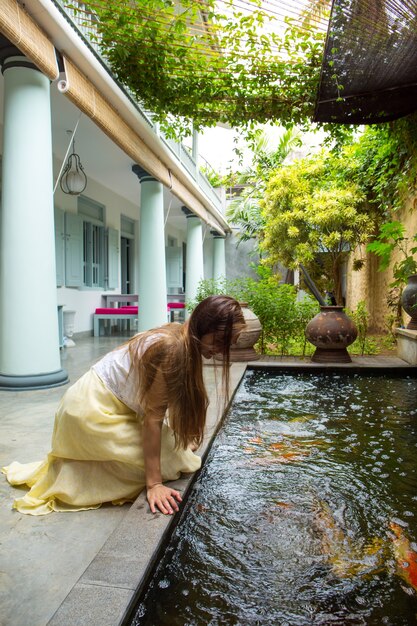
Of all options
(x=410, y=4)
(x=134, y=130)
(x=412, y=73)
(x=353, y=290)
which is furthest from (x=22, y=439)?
(x=353, y=290)

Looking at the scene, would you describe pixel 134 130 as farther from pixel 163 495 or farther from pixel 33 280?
pixel 163 495

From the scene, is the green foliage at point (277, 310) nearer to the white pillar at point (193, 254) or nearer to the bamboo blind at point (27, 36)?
the bamboo blind at point (27, 36)

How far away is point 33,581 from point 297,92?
727 centimetres

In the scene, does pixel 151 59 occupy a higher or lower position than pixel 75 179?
higher

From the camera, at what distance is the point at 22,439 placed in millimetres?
3199

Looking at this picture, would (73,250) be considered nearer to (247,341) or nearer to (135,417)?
(247,341)

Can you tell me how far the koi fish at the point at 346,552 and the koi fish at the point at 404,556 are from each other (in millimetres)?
60

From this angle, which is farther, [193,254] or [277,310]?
[193,254]

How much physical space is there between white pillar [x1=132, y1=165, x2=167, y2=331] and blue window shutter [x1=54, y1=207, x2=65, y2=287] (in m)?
1.67

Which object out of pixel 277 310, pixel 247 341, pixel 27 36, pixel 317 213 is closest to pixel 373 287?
pixel 317 213

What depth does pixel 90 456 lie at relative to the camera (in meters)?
2.17

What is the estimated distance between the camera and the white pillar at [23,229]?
471 centimetres

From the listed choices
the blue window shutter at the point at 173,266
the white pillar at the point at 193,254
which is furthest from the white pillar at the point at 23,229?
the blue window shutter at the point at 173,266

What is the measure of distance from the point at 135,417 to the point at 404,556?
4.25ft
